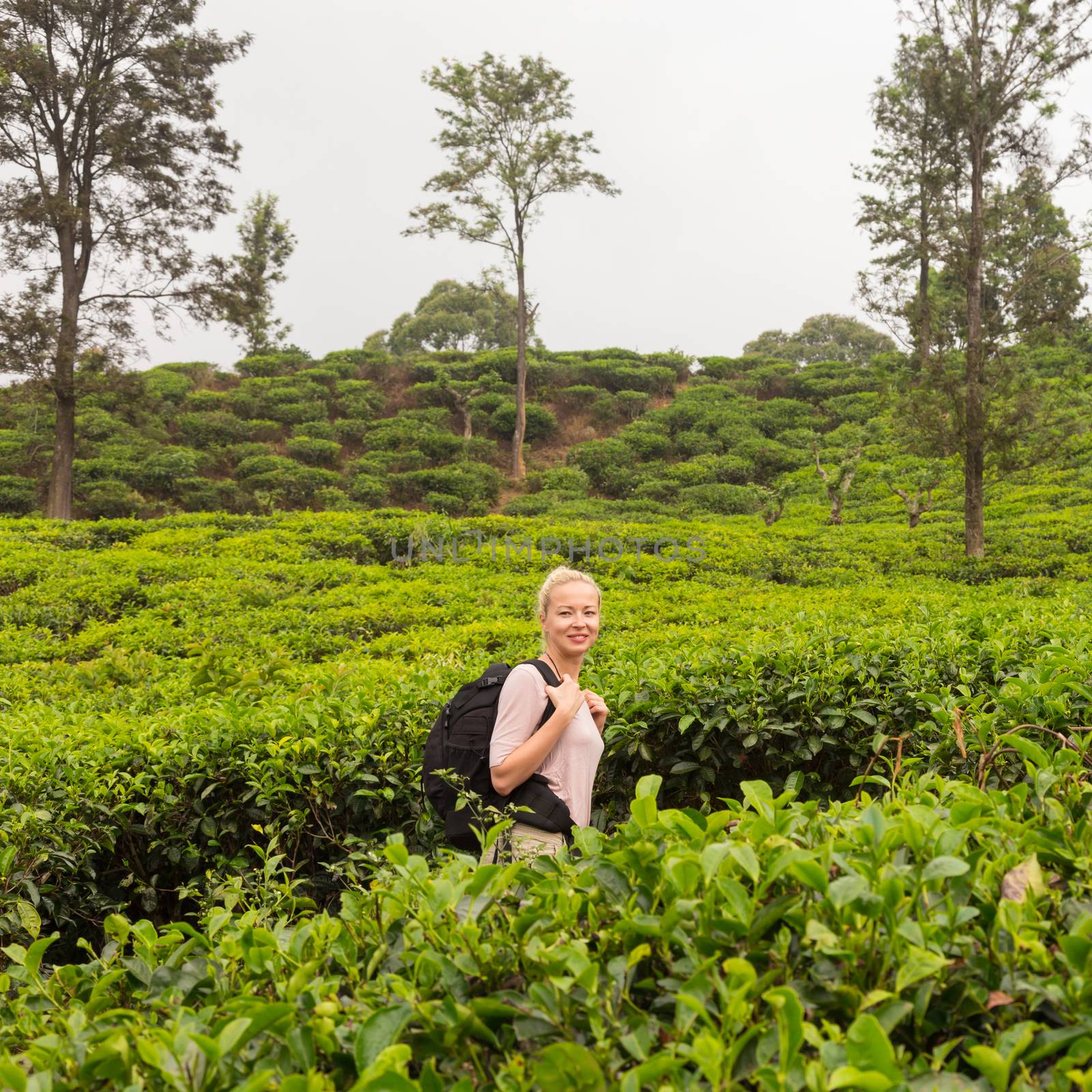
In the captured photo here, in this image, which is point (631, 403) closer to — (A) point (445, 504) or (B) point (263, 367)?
(A) point (445, 504)

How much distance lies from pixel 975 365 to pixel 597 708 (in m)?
10.3

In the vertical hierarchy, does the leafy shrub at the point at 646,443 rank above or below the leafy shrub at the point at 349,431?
below

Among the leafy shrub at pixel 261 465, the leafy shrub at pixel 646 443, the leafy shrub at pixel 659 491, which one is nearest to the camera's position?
the leafy shrub at pixel 659 491

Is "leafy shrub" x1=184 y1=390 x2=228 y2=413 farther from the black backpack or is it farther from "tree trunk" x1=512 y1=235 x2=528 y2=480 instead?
the black backpack

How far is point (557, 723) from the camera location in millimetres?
2207

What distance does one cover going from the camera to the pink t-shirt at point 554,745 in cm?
225

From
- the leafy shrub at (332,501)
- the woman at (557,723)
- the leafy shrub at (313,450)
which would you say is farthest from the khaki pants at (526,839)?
the leafy shrub at (313,450)

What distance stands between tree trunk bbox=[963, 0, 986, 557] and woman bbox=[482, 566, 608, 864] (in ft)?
31.7

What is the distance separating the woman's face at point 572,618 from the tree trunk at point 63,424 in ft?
47.5

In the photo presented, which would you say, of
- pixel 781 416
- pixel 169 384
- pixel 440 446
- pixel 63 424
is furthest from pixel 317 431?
pixel 781 416

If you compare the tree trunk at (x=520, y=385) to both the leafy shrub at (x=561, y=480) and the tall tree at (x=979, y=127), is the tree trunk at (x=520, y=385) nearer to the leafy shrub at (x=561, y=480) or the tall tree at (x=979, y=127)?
the leafy shrub at (x=561, y=480)

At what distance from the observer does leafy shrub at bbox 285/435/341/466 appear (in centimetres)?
2009

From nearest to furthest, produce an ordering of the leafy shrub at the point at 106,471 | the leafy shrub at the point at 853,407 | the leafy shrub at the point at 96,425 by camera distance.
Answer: the leafy shrub at the point at 106,471 → the leafy shrub at the point at 96,425 → the leafy shrub at the point at 853,407

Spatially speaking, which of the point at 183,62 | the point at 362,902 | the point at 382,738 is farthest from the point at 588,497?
the point at 362,902
